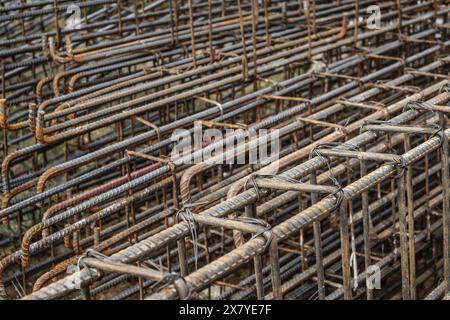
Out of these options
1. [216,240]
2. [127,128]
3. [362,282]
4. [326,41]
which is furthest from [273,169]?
[127,128]

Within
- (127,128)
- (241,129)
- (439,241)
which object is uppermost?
(241,129)

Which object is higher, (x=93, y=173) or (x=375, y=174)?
(x=375, y=174)

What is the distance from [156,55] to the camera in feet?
24.2

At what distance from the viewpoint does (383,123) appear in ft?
15.0

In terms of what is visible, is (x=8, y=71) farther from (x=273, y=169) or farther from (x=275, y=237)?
(x=275, y=237)

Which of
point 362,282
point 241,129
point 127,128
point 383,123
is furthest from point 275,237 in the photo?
point 127,128

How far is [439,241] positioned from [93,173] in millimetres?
3385

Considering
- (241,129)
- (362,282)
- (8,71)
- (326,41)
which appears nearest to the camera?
(241,129)

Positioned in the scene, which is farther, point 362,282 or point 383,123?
point 362,282

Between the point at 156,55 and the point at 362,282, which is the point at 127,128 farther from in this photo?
the point at 362,282

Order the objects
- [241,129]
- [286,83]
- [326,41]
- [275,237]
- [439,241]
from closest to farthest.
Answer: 1. [275,237]
2. [241,129]
3. [286,83]
4. [439,241]
5. [326,41]

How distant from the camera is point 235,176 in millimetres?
5254

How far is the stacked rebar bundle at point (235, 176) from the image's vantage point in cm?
352

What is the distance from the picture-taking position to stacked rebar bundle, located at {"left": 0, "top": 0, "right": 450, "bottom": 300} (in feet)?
11.6
